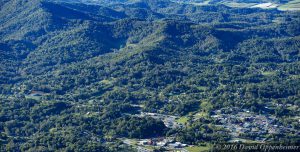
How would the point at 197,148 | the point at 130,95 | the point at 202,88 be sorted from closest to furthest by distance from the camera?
the point at 197,148 → the point at 130,95 → the point at 202,88

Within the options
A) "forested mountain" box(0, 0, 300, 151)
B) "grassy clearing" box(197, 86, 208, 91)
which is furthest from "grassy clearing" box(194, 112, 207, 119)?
"grassy clearing" box(197, 86, 208, 91)

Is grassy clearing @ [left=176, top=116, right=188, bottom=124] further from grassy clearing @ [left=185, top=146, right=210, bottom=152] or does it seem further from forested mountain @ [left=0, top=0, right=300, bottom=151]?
grassy clearing @ [left=185, top=146, right=210, bottom=152]

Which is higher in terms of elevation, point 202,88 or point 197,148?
point 202,88

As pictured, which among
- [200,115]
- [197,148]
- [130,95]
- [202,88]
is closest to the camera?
[197,148]

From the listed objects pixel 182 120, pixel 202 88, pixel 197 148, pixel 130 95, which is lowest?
pixel 182 120

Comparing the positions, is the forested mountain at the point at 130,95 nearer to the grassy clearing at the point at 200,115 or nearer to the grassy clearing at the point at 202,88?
the grassy clearing at the point at 200,115

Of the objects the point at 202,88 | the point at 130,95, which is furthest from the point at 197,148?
the point at 202,88

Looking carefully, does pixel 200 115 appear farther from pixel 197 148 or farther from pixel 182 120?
pixel 197 148

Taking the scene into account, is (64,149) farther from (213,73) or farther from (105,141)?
(213,73)

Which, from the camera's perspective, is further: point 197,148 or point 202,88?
point 202,88

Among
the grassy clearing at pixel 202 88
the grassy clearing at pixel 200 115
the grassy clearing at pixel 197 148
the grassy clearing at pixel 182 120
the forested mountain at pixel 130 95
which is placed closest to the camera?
the grassy clearing at pixel 197 148

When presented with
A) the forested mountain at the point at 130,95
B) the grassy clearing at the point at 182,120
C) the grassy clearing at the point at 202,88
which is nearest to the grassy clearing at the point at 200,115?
the forested mountain at the point at 130,95
